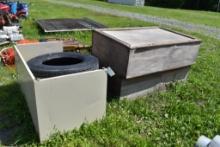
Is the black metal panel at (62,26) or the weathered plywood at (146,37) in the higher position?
the weathered plywood at (146,37)

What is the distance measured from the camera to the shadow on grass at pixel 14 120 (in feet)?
9.82

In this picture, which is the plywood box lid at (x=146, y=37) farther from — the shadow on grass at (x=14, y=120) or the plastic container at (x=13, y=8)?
the plastic container at (x=13, y=8)

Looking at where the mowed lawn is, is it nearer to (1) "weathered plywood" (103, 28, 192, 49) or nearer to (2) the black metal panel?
(1) "weathered plywood" (103, 28, 192, 49)

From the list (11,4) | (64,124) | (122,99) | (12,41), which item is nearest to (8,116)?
(64,124)

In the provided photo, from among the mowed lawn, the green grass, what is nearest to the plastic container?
the mowed lawn

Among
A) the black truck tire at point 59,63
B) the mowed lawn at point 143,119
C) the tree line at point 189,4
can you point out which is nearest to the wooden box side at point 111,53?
the black truck tire at point 59,63

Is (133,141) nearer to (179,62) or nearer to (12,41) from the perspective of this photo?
(179,62)

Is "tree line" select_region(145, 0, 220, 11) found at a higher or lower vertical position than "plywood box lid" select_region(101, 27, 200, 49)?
lower

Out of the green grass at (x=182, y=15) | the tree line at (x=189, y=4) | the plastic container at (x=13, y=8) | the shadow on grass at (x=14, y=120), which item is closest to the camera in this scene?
the shadow on grass at (x=14, y=120)

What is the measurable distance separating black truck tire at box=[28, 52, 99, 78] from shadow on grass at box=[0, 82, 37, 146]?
61cm

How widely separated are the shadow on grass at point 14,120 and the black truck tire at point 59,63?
61cm

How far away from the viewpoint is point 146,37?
4.19m

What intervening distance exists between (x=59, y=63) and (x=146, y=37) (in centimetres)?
141

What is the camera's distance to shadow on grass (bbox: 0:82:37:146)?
118 inches
